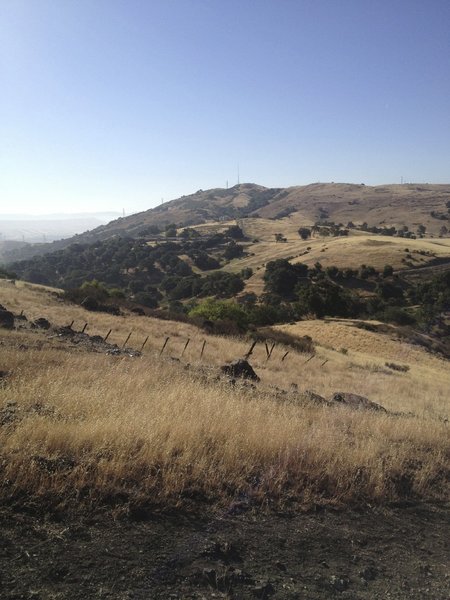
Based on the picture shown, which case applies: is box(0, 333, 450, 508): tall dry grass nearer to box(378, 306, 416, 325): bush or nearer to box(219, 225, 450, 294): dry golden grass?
box(378, 306, 416, 325): bush

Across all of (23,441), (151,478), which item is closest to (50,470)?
(23,441)

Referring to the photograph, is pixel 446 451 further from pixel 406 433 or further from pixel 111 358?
pixel 111 358

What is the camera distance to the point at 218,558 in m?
3.14

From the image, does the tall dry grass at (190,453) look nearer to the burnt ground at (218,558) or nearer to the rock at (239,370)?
the burnt ground at (218,558)

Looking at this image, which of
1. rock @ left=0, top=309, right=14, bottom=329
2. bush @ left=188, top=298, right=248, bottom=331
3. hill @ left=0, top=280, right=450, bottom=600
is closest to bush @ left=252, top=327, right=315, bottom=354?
bush @ left=188, top=298, right=248, bottom=331

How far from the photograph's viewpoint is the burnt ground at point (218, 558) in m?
2.73

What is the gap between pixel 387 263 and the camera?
78.0 m

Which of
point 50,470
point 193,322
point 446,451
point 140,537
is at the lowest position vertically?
point 193,322

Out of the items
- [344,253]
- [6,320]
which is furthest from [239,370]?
[344,253]

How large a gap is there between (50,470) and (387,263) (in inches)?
3211

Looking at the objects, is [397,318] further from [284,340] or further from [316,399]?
[316,399]

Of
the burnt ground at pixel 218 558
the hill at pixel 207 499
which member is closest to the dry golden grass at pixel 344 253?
the hill at pixel 207 499

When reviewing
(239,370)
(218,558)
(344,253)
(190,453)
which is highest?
(344,253)

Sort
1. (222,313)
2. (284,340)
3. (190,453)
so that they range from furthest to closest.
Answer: (222,313) < (284,340) < (190,453)
